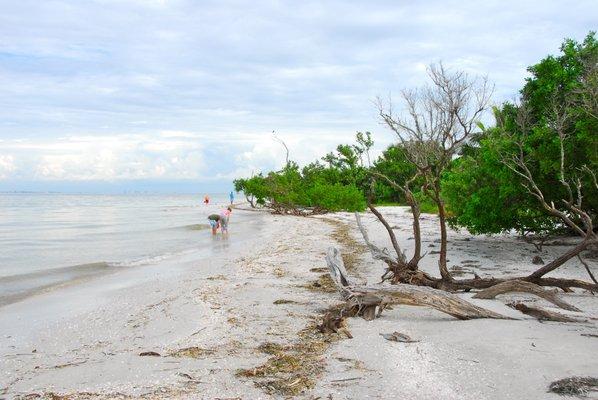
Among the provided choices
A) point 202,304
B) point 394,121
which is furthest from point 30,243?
point 394,121

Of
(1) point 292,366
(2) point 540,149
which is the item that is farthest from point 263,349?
(2) point 540,149

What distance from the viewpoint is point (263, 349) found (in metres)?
6.35

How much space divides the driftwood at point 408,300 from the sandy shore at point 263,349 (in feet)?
0.72

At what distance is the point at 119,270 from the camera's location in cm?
1573

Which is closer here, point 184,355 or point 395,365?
point 395,365

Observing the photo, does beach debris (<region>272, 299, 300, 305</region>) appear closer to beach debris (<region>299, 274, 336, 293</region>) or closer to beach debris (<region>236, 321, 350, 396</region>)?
beach debris (<region>299, 274, 336, 293</region>)

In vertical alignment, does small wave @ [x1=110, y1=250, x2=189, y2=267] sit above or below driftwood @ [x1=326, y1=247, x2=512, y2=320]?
below

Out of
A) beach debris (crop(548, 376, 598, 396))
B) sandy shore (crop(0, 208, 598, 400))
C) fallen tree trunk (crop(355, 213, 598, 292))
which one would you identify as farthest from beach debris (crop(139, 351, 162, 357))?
fallen tree trunk (crop(355, 213, 598, 292))

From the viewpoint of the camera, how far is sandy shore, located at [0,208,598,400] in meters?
4.95

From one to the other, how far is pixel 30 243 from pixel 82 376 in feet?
69.9

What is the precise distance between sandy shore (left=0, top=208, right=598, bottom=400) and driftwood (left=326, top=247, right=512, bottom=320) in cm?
22

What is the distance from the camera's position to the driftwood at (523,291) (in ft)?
25.0

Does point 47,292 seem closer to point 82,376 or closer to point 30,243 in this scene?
point 82,376

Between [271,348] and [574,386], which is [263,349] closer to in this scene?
[271,348]
